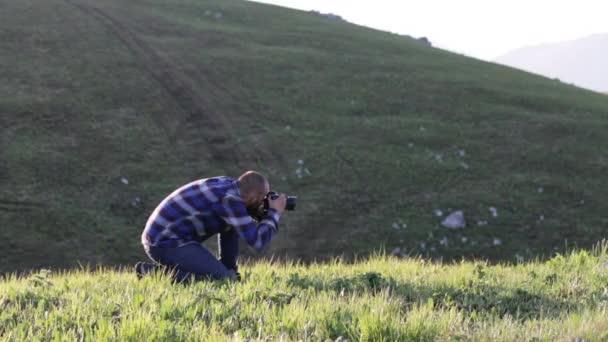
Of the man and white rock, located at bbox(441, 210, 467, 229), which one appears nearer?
the man

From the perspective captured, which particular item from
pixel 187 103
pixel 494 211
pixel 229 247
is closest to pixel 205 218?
pixel 229 247

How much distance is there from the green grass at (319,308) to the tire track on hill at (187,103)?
1814 cm

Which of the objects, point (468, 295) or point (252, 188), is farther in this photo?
point (252, 188)

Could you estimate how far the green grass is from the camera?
4.35 metres

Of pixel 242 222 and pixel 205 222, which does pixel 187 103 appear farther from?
pixel 242 222

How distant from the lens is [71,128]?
26.2 metres

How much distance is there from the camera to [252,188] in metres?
Result: 7.04

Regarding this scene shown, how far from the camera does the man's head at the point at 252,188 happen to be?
703 cm

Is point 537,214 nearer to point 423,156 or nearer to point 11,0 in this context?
point 423,156

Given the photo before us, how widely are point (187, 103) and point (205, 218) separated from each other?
23074 mm

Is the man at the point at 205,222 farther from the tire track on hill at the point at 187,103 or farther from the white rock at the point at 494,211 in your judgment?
the tire track on hill at the point at 187,103

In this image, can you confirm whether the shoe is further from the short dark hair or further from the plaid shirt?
the short dark hair

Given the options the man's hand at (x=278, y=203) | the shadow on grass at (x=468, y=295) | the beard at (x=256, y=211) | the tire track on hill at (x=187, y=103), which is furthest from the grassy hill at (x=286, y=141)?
the shadow on grass at (x=468, y=295)

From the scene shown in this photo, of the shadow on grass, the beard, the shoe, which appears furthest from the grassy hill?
the shadow on grass
